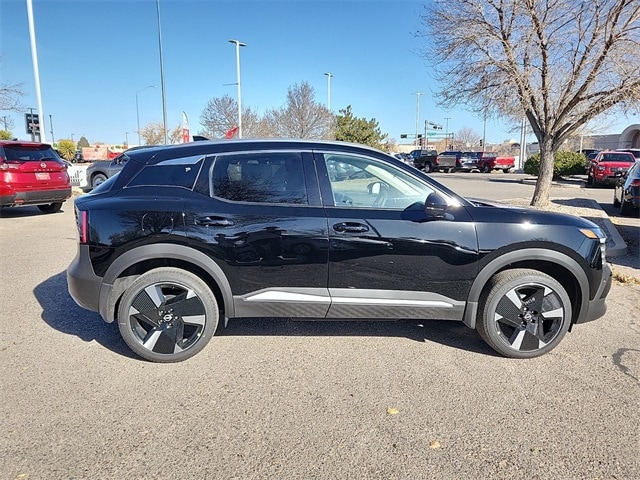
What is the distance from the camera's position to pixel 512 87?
10.9 metres

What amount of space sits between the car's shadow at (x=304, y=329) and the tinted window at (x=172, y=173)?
1.46 meters

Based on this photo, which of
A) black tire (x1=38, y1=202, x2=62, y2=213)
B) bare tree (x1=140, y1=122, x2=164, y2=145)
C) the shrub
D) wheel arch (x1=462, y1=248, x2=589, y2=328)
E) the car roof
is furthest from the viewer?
bare tree (x1=140, y1=122, x2=164, y2=145)

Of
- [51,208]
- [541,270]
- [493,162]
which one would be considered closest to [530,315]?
[541,270]

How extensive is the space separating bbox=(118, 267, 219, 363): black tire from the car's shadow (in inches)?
15.9

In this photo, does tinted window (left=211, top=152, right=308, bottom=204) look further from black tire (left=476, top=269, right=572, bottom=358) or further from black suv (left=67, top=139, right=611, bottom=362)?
black tire (left=476, top=269, right=572, bottom=358)

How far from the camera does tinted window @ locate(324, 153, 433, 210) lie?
3488mm

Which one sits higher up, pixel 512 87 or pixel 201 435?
pixel 512 87

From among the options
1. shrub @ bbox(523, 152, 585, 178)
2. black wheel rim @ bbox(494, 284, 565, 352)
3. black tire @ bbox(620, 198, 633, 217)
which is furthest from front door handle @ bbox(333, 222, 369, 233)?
shrub @ bbox(523, 152, 585, 178)

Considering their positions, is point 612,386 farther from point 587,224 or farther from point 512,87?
point 512,87

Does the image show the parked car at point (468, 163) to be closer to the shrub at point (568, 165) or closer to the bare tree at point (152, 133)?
the shrub at point (568, 165)

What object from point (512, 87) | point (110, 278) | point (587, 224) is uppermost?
point (512, 87)

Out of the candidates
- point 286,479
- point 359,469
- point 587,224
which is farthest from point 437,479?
point 587,224

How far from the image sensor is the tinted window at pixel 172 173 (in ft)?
11.4

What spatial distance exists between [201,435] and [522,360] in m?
2.65
